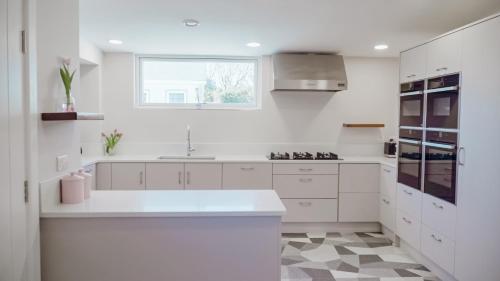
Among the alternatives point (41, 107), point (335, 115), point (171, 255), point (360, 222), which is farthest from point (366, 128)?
point (41, 107)

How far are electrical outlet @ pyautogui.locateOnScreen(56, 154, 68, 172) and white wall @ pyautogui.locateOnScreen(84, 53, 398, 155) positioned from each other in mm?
2602

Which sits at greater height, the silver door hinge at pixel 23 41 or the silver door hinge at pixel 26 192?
the silver door hinge at pixel 23 41

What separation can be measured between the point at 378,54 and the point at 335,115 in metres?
0.97

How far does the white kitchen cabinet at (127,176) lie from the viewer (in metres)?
4.28

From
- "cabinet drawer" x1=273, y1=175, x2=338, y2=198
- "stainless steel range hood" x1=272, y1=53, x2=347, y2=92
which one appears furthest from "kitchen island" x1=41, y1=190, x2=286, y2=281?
"stainless steel range hood" x1=272, y1=53, x2=347, y2=92

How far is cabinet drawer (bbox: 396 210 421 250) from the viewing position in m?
3.49

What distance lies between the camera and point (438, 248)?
3.13 m

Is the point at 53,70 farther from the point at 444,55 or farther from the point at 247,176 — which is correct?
the point at 444,55

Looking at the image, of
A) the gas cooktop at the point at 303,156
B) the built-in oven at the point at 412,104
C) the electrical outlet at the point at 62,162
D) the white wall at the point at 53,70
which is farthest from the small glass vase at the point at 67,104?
the built-in oven at the point at 412,104

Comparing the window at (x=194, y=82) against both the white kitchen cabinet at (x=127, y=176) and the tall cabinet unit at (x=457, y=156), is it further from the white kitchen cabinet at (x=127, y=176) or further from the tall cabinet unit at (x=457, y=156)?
the tall cabinet unit at (x=457, y=156)

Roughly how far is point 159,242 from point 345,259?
2.23 metres

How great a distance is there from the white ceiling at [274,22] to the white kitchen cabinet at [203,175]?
142 centimetres

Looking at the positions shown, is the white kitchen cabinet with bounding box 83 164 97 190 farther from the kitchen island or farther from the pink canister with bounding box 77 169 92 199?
the kitchen island

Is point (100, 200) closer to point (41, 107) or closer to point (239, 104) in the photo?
point (41, 107)
